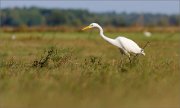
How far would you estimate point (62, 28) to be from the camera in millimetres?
57781

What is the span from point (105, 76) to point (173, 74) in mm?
1576

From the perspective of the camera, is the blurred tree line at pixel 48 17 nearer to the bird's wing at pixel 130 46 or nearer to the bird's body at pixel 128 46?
the bird's body at pixel 128 46

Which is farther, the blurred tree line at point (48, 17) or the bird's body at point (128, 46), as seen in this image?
the blurred tree line at point (48, 17)

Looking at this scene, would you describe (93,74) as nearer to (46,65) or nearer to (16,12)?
(46,65)

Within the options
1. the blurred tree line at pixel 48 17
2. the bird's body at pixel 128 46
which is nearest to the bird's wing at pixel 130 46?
the bird's body at pixel 128 46

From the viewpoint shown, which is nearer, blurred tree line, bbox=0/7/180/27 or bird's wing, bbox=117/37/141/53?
bird's wing, bbox=117/37/141/53

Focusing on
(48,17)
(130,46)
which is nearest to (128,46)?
(130,46)

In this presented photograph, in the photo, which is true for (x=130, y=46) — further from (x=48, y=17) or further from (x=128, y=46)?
(x=48, y=17)

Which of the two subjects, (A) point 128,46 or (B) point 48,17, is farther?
(B) point 48,17

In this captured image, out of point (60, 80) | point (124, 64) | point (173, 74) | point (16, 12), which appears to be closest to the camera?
point (60, 80)

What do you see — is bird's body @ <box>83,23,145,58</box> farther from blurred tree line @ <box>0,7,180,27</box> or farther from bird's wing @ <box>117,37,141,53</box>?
blurred tree line @ <box>0,7,180,27</box>

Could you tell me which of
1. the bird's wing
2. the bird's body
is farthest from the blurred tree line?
the bird's wing

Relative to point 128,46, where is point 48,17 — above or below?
below

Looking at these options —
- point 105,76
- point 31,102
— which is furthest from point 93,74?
point 31,102
